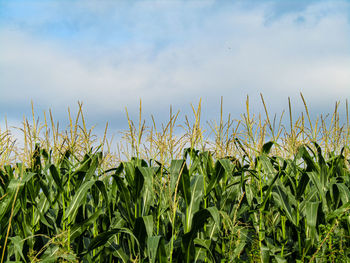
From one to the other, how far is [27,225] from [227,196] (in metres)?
2.50

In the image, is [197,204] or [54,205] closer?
[197,204]

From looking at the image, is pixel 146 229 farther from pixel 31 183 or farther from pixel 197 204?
pixel 31 183

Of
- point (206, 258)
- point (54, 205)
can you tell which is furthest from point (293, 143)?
point (54, 205)

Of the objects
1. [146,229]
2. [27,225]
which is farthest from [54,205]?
[146,229]

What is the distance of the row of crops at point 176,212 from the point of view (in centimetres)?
408

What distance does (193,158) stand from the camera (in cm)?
458

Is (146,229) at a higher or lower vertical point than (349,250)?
higher

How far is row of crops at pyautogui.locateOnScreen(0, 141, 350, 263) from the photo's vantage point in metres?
4.08

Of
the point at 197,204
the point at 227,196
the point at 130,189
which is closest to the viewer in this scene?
the point at 197,204

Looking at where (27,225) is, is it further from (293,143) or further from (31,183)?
(293,143)

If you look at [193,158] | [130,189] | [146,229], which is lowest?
[146,229]

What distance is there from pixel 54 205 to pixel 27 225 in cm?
45

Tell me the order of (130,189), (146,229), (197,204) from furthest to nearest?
(130,189) → (197,204) → (146,229)

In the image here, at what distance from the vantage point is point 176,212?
4367 millimetres
